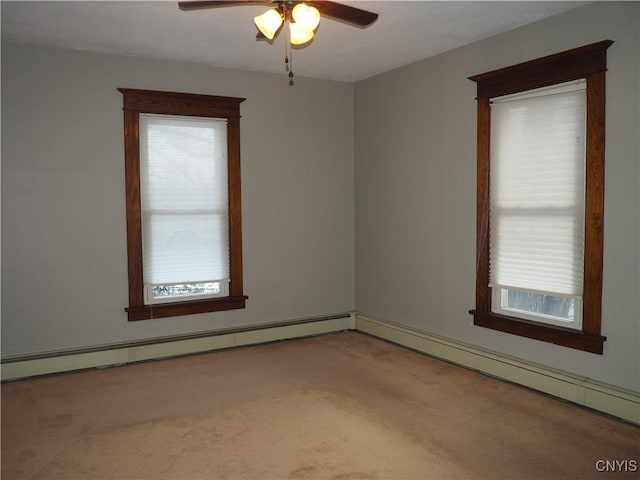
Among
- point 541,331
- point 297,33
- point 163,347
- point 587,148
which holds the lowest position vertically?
point 163,347

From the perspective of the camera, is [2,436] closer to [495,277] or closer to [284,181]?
[284,181]

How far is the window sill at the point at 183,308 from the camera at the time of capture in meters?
4.86

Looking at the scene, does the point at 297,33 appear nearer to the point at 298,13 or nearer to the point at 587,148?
the point at 298,13

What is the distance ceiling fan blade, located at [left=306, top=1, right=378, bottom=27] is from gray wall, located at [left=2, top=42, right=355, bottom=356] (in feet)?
8.36

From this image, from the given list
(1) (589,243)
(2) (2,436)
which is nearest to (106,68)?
(2) (2,436)

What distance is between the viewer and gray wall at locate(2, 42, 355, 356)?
14.3 feet

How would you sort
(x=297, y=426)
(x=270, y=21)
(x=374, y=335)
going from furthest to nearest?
(x=374, y=335) → (x=297, y=426) → (x=270, y=21)

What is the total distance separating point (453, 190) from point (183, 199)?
2.54 m

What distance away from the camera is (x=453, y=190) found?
471 centimetres

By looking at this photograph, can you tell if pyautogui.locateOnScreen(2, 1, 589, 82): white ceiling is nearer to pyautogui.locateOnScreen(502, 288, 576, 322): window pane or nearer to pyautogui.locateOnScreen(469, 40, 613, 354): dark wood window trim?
pyautogui.locateOnScreen(469, 40, 613, 354): dark wood window trim

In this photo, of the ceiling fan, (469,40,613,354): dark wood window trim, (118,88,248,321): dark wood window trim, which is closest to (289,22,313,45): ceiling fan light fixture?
the ceiling fan

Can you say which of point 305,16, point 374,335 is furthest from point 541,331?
point 305,16

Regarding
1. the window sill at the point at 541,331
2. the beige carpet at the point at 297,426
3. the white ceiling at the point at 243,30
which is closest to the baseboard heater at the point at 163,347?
the beige carpet at the point at 297,426

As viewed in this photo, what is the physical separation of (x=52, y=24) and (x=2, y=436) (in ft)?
9.55
